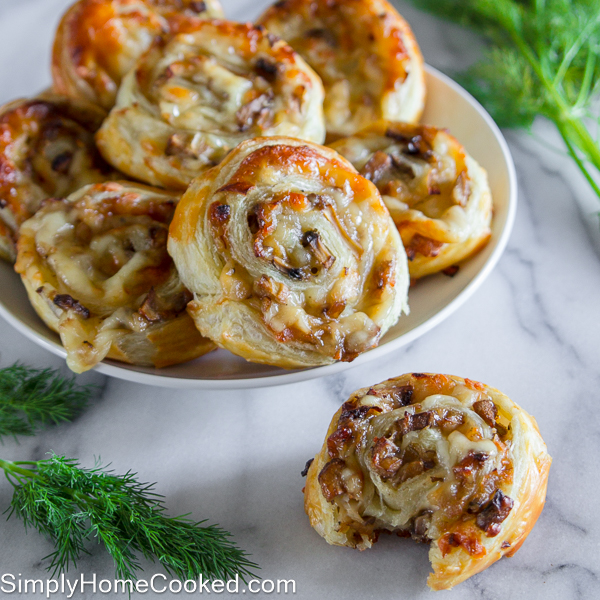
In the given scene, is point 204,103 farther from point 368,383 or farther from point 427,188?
point 368,383

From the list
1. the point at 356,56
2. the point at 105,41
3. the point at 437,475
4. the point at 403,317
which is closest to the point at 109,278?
the point at 403,317

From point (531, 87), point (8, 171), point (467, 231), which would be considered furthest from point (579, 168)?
point (8, 171)

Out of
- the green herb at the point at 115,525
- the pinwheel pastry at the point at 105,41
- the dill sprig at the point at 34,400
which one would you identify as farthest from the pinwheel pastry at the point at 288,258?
the pinwheel pastry at the point at 105,41

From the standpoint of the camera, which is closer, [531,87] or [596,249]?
[596,249]

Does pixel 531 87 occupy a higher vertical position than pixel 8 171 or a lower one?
lower

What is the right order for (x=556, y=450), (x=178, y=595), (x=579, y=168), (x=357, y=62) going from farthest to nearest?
(x=579, y=168), (x=357, y=62), (x=556, y=450), (x=178, y=595)

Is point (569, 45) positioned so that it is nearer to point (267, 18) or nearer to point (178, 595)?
point (267, 18)

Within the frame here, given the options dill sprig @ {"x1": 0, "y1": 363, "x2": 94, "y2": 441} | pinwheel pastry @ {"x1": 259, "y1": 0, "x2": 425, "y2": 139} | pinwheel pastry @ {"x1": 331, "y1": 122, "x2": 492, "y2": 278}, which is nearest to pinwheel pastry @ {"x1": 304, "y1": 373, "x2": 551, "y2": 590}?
pinwheel pastry @ {"x1": 331, "y1": 122, "x2": 492, "y2": 278}
